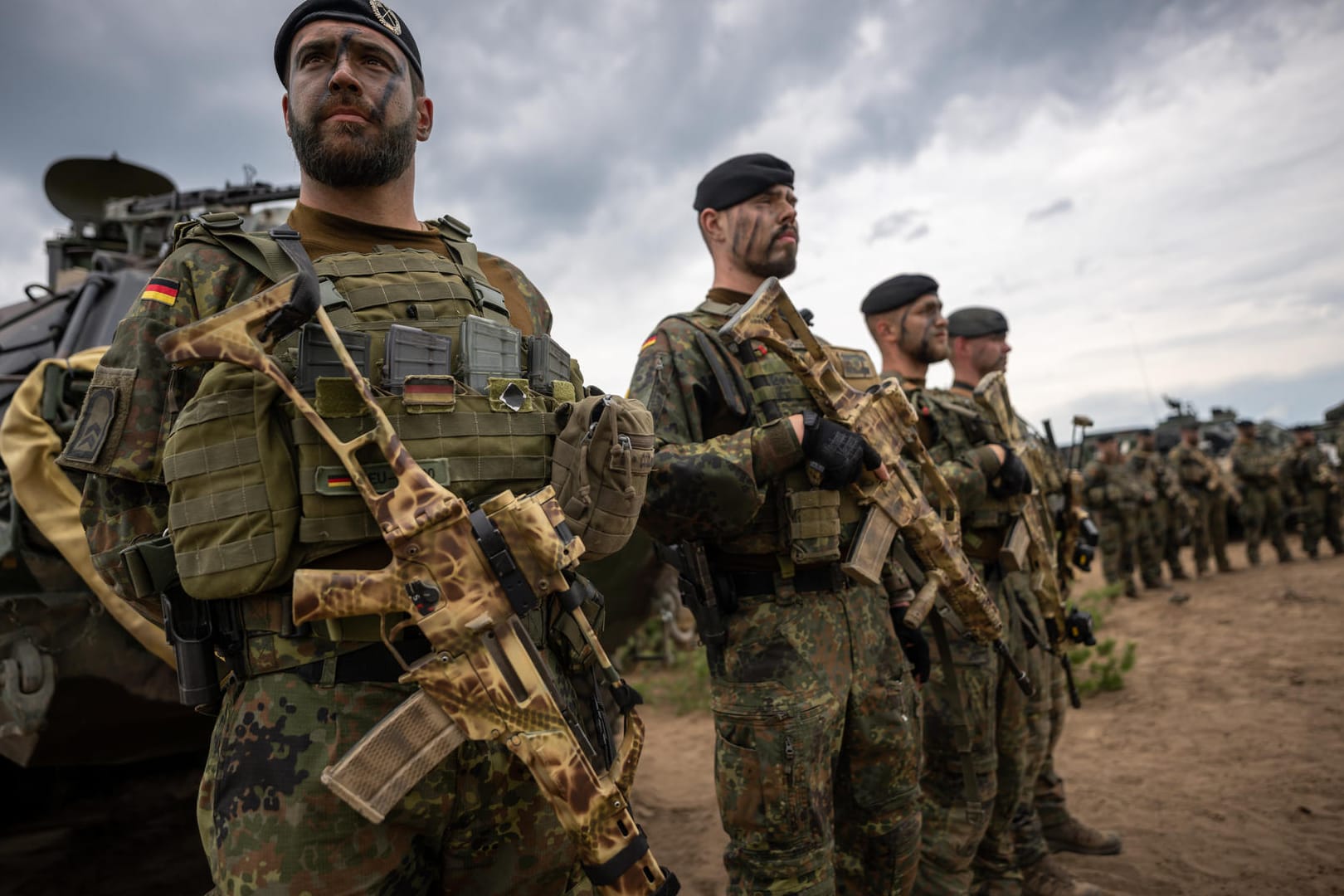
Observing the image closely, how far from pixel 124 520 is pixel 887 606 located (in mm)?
2210

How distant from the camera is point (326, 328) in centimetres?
139

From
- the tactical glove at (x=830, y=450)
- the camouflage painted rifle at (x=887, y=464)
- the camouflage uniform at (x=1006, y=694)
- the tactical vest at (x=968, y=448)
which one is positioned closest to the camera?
Answer: the tactical glove at (x=830, y=450)

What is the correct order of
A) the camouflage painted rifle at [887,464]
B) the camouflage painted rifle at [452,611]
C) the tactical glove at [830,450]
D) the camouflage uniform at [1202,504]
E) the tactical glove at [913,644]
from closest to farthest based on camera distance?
the camouflage painted rifle at [452,611] < the tactical glove at [830,450] < the camouflage painted rifle at [887,464] < the tactical glove at [913,644] < the camouflage uniform at [1202,504]

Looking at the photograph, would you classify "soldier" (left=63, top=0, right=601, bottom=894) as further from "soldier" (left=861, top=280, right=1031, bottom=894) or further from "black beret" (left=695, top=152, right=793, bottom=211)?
"soldier" (left=861, top=280, right=1031, bottom=894)

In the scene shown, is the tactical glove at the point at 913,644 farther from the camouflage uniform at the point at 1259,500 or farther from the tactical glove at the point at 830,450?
the camouflage uniform at the point at 1259,500

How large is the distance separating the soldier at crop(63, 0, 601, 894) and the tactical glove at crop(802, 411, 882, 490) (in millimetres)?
1060

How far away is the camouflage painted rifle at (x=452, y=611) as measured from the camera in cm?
133

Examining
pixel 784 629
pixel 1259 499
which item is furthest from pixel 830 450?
pixel 1259 499

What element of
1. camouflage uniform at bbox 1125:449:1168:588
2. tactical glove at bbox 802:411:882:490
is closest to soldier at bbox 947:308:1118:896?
tactical glove at bbox 802:411:882:490

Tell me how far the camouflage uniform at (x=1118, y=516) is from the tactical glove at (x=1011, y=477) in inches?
370

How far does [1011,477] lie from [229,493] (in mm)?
3206

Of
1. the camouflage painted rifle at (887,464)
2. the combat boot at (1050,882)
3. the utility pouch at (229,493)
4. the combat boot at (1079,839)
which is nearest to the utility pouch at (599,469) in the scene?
the utility pouch at (229,493)

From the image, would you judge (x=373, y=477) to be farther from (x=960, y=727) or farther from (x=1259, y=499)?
(x=1259, y=499)

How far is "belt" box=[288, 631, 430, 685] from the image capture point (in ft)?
Result: 4.66
